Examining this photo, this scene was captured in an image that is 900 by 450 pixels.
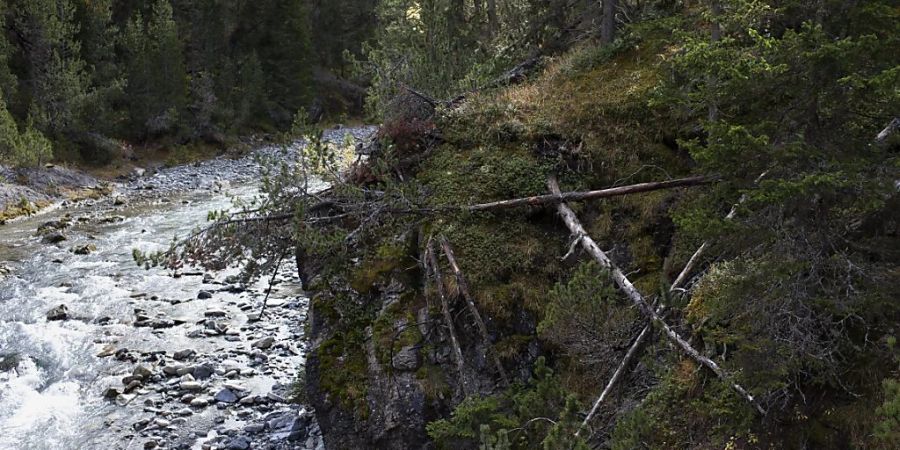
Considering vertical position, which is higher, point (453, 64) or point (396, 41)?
point (396, 41)

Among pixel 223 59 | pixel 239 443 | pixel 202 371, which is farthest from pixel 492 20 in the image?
pixel 223 59

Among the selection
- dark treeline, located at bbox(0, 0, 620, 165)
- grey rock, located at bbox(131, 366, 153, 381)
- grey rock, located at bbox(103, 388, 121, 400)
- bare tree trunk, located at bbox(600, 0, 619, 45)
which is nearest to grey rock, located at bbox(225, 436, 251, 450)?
grey rock, located at bbox(103, 388, 121, 400)

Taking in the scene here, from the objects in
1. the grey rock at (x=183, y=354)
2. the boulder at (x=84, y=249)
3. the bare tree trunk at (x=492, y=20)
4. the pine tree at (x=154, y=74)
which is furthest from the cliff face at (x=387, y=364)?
the pine tree at (x=154, y=74)

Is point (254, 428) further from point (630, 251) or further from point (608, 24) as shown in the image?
point (608, 24)

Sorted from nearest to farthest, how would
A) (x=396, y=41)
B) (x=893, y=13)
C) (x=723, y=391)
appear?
(x=893, y=13)
(x=723, y=391)
(x=396, y=41)

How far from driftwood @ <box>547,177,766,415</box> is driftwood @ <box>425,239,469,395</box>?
144cm

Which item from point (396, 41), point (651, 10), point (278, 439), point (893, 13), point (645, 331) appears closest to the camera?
point (893, 13)

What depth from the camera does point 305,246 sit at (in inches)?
265

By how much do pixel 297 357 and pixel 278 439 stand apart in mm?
2598

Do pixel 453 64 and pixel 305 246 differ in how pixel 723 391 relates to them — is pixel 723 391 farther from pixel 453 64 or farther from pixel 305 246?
pixel 453 64

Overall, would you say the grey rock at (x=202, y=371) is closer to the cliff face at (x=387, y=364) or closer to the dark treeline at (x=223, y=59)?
the cliff face at (x=387, y=364)

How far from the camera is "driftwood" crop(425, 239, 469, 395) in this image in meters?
5.71

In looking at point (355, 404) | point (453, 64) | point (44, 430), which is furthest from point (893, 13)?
point (453, 64)

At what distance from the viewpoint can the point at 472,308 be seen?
230 inches
